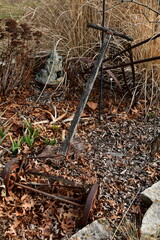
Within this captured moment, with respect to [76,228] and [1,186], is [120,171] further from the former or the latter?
[1,186]

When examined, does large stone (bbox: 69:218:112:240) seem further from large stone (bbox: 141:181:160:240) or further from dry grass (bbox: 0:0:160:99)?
dry grass (bbox: 0:0:160:99)

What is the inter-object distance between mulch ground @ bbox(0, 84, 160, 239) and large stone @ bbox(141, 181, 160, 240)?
86 millimetres

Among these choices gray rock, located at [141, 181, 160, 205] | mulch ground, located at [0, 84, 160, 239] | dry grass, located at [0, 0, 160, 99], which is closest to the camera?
mulch ground, located at [0, 84, 160, 239]

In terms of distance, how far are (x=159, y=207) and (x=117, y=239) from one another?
382 millimetres

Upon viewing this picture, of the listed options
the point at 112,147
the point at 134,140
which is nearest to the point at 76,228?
the point at 112,147

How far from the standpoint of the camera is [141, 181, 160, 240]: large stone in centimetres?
190

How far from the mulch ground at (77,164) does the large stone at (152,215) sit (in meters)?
0.09

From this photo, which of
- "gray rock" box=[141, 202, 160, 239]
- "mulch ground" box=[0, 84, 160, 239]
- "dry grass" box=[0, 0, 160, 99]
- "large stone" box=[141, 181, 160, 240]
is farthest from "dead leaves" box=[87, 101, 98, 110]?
"gray rock" box=[141, 202, 160, 239]

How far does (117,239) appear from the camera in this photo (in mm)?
1878

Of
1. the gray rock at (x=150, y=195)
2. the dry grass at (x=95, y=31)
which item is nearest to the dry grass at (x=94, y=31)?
the dry grass at (x=95, y=31)

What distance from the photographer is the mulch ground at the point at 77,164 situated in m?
2.00

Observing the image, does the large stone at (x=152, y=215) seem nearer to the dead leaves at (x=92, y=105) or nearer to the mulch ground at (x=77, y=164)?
the mulch ground at (x=77, y=164)

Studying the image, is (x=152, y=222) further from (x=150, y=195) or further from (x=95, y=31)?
(x=95, y=31)

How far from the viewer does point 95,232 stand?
1895mm
